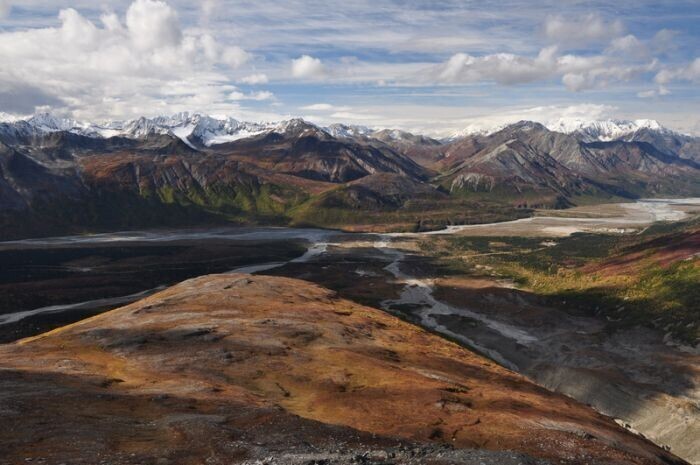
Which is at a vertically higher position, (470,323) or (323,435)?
(323,435)

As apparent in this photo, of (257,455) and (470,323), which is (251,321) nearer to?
(257,455)

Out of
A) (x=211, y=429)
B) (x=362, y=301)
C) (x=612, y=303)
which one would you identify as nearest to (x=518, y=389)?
(x=211, y=429)

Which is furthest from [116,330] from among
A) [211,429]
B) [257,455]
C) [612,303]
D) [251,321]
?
[612,303]

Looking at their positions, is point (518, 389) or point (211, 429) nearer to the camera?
point (211, 429)

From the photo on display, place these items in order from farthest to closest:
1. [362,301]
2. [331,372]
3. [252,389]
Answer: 1. [362,301]
2. [331,372]
3. [252,389]

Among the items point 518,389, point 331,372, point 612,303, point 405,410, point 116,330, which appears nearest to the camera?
point 405,410

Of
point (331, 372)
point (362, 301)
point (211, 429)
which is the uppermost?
point (211, 429)
